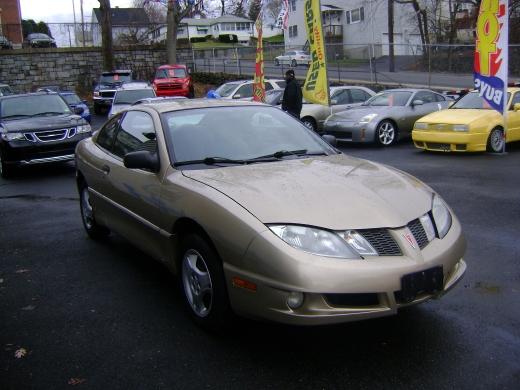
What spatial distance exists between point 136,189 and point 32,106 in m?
8.71

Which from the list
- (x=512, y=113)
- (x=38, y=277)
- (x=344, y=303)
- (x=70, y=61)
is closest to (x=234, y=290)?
(x=344, y=303)

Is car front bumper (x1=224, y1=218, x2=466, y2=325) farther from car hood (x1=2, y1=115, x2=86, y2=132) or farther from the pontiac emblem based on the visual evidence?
car hood (x1=2, y1=115, x2=86, y2=132)

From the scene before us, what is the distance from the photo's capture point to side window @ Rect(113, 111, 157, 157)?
486 centimetres

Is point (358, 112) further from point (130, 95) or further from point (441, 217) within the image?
point (441, 217)

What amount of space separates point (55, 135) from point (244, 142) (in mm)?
7665

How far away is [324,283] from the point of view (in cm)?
321

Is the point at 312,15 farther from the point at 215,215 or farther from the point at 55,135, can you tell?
the point at 215,215

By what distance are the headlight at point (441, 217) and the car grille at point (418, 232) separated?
0.55ft

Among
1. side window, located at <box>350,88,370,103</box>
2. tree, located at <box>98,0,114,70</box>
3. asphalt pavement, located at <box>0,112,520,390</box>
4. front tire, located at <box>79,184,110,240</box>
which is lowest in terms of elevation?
asphalt pavement, located at <box>0,112,520,390</box>

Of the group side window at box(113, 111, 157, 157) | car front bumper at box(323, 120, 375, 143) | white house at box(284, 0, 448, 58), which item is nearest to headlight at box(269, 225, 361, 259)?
side window at box(113, 111, 157, 157)

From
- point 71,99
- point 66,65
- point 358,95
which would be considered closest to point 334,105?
point 358,95

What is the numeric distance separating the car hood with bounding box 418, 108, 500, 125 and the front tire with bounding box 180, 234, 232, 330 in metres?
9.10

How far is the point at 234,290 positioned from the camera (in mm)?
3521

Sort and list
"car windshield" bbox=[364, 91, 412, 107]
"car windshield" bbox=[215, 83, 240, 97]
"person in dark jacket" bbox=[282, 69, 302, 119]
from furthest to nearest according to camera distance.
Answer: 1. "car windshield" bbox=[215, 83, 240, 97]
2. "person in dark jacket" bbox=[282, 69, 302, 119]
3. "car windshield" bbox=[364, 91, 412, 107]
